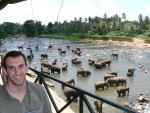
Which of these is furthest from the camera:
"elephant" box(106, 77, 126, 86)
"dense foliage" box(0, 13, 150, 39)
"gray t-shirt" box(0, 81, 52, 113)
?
"dense foliage" box(0, 13, 150, 39)

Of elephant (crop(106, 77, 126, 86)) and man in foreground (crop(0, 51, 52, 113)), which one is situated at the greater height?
man in foreground (crop(0, 51, 52, 113))

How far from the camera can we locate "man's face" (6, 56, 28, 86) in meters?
2.93

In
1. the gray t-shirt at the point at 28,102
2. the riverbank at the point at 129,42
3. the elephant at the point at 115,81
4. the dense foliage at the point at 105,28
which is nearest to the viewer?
the gray t-shirt at the point at 28,102

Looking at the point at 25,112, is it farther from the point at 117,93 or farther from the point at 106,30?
the point at 106,30

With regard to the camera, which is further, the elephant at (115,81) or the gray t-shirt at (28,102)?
the elephant at (115,81)

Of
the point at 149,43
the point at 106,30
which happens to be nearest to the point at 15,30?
the point at 106,30

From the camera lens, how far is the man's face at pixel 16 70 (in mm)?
2932

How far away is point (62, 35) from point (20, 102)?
4327 inches

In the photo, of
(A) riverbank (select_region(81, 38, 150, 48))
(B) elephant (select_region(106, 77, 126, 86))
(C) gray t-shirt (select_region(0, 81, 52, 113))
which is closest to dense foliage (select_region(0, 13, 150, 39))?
(A) riverbank (select_region(81, 38, 150, 48))

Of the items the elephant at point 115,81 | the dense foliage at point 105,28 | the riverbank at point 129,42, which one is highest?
the dense foliage at point 105,28

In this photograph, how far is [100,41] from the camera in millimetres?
84625

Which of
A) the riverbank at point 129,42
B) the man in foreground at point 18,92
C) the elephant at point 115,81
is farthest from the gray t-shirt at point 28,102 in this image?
the riverbank at point 129,42

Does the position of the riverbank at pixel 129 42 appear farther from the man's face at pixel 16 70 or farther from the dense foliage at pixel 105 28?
the man's face at pixel 16 70

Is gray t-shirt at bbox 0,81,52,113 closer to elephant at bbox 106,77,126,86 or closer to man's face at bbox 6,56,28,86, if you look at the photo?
man's face at bbox 6,56,28,86
